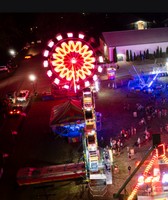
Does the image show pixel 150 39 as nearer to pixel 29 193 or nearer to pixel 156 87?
pixel 156 87

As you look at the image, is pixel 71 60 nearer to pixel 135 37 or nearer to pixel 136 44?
pixel 136 44

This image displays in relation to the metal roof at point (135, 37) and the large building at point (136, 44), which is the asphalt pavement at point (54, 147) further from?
the metal roof at point (135, 37)

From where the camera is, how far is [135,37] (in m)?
41.8

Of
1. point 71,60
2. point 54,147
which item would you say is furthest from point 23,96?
point 71,60

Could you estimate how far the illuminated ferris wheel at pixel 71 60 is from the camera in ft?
67.7

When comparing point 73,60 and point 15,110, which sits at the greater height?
point 73,60

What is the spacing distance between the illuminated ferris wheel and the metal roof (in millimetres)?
20408

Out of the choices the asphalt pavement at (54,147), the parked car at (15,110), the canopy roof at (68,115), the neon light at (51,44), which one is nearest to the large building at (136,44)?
the asphalt pavement at (54,147)

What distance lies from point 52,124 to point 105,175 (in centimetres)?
686

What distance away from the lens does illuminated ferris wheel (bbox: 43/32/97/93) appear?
2062 centimetres

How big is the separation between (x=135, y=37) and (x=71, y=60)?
2333 centimetres

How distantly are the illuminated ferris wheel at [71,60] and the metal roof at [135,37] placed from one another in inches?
803

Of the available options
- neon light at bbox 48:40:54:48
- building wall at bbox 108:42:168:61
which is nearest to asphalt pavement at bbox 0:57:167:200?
neon light at bbox 48:40:54:48

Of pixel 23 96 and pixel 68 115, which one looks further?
pixel 23 96
